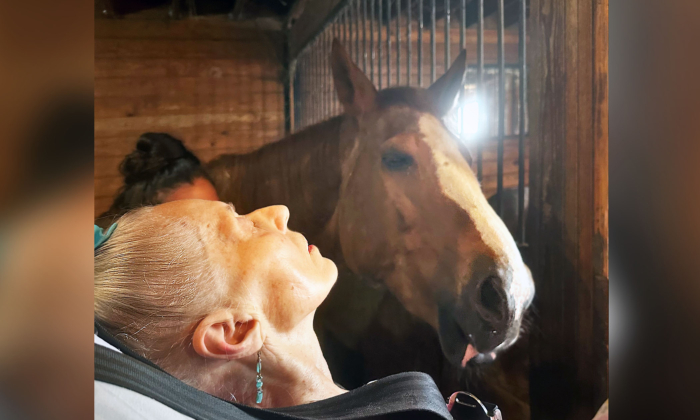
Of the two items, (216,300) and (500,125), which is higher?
(500,125)

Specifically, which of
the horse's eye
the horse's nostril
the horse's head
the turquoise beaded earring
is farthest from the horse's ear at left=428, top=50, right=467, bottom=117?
the turquoise beaded earring

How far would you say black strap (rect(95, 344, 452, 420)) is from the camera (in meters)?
0.84

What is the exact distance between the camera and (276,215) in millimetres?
919

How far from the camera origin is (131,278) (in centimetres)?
88

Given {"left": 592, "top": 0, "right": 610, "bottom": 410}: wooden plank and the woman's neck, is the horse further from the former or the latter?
{"left": 592, "top": 0, "right": 610, "bottom": 410}: wooden plank

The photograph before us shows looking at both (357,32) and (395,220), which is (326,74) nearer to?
(357,32)

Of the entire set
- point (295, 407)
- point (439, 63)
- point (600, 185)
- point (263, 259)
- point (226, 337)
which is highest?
point (439, 63)

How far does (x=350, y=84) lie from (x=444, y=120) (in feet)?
0.65

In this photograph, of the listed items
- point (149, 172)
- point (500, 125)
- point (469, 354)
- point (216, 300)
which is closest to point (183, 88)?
point (149, 172)

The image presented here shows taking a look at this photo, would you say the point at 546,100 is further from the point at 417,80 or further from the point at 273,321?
the point at 273,321

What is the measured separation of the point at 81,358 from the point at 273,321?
40 cm

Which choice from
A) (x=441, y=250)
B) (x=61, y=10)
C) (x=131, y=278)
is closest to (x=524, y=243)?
(x=441, y=250)

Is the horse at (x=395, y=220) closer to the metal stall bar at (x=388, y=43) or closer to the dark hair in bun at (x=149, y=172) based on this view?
the metal stall bar at (x=388, y=43)

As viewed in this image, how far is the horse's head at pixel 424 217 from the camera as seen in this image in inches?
36.9
